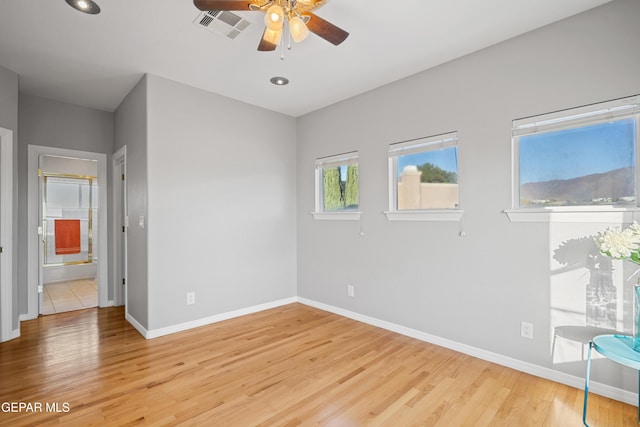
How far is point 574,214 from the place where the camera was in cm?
226

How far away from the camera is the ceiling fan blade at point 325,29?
6.43ft

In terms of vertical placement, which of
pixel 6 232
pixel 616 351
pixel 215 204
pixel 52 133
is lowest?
pixel 616 351

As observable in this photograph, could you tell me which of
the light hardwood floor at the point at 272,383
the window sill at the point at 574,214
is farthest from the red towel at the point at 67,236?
the window sill at the point at 574,214

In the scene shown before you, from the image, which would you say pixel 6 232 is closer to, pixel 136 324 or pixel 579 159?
pixel 136 324

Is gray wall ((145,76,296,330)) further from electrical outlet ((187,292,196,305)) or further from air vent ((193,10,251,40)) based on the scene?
air vent ((193,10,251,40))

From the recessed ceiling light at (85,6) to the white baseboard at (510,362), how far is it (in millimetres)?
3775

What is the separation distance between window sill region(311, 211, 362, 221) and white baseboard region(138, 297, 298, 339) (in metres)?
1.33

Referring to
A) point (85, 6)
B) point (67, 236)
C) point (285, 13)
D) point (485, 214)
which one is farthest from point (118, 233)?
point (485, 214)

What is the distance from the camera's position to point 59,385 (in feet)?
7.60

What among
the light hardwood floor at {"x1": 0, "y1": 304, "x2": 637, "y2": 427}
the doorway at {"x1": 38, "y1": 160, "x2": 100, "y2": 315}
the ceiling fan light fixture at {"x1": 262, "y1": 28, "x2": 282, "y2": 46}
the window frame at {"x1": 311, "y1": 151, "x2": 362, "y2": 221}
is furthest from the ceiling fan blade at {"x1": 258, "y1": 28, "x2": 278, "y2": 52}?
the doorway at {"x1": 38, "y1": 160, "x2": 100, "y2": 315}

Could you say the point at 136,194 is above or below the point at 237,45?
below

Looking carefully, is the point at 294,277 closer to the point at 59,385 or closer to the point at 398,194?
the point at 398,194

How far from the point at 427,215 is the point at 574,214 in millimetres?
1151

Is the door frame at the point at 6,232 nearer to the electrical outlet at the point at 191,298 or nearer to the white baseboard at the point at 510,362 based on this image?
the electrical outlet at the point at 191,298
